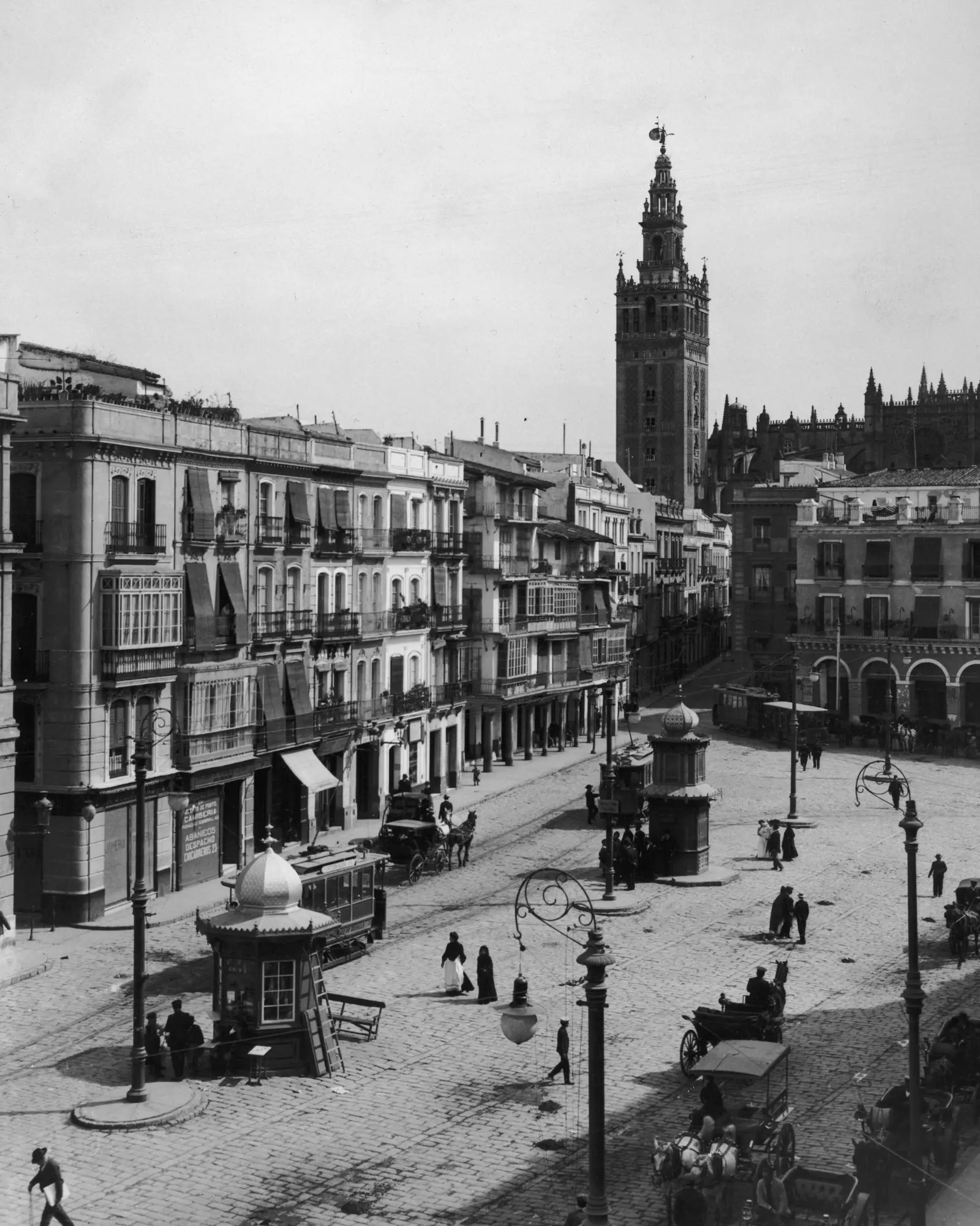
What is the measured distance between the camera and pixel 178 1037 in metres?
28.9

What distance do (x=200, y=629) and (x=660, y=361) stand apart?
419 ft

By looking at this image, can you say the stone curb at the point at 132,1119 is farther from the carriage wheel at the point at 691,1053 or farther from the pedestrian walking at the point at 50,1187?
the carriage wheel at the point at 691,1053

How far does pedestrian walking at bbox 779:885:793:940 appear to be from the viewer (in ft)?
124

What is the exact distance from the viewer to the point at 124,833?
4269 centimetres

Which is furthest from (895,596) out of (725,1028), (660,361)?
(660,361)

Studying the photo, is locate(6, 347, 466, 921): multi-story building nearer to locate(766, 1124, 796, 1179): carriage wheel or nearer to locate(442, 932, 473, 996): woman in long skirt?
locate(442, 932, 473, 996): woman in long skirt

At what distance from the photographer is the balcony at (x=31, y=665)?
41.6 meters

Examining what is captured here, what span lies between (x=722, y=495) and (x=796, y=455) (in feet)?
38.9

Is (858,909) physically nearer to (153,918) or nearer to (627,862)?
(627,862)

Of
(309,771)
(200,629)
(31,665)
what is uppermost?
(200,629)

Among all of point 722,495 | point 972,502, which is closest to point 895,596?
point 972,502

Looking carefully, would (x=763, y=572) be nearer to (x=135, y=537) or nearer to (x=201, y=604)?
(x=201, y=604)

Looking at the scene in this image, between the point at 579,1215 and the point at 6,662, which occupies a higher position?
the point at 6,662

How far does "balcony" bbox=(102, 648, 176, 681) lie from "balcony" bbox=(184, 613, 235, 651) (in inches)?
60.0
